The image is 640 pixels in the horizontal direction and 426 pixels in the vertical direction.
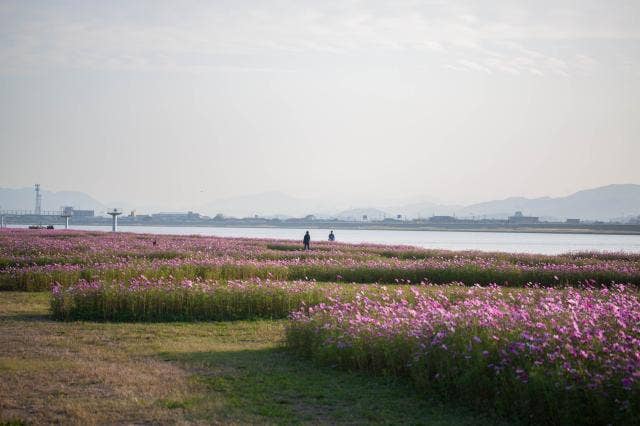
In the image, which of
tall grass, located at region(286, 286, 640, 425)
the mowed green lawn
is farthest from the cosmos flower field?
the mowed green lawn

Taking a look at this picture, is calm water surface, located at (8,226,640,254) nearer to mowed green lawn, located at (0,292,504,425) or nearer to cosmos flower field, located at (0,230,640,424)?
cosmos flower field, located at (0,230,640,424)

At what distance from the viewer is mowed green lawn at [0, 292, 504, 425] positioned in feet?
29.6

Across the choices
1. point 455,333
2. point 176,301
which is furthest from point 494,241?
point 455,333

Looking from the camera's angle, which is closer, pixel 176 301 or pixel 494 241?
pixel 176 301

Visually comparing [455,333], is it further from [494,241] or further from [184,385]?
[494,241]

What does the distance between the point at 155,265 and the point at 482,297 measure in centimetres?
1279

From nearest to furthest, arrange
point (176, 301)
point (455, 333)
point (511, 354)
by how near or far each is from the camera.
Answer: point (511, 354), point (455, 333), point (176, 301)

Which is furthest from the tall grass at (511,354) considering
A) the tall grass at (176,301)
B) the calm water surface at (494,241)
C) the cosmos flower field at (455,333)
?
the calm water surface at (494,241)

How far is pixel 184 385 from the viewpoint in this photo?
10508mm

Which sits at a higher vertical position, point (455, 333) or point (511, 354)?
point (455, 333)

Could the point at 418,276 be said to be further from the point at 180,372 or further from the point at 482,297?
the point at 180,372

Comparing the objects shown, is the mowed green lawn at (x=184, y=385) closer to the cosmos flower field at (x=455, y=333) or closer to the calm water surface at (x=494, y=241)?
the cosmos flower field at (x=455, y=333)

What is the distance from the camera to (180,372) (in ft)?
37.5

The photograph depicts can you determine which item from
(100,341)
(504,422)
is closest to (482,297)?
(504,422)
